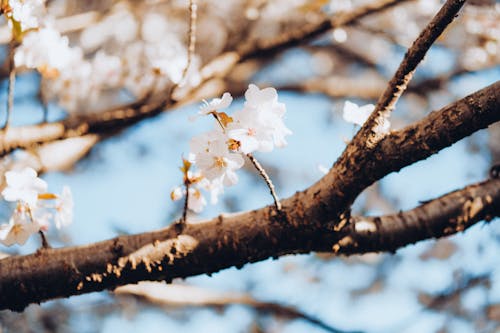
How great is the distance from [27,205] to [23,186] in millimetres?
54

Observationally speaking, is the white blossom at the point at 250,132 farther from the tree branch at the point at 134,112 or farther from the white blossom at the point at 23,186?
the tree branch at the point at 134,112

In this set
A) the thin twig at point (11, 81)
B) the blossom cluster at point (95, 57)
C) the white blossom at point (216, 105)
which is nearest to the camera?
the white blossom at point (216, 105)

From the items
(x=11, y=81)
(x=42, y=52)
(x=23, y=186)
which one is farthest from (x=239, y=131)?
(x=42, y=52)

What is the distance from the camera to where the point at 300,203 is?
109cm

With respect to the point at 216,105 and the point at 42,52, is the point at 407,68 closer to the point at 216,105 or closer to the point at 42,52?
the point at 216,105

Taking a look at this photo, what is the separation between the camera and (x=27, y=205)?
107cm

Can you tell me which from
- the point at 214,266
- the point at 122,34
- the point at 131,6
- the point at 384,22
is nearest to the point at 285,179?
the point at 384,22

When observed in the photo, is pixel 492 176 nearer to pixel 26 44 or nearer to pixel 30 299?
pixel 30 299

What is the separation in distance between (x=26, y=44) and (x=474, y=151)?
3.64m

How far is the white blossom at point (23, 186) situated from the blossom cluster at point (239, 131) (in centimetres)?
40

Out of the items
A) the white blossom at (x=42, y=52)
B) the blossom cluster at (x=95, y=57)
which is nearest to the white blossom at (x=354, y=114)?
the blossom cluster at (x=95, y=57)

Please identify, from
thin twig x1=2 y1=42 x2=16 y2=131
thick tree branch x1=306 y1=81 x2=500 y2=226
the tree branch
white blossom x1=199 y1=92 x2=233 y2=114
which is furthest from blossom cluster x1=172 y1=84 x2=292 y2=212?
the tree branch

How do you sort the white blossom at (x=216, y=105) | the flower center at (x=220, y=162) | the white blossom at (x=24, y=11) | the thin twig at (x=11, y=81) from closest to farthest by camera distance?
the white blossom at (x=216, y=105), the flower center at (x=220, y=162), the white blossom at (x=24, y=11), the thin twig at (x=11, y=81)

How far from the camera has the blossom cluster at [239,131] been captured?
0.84 metres
